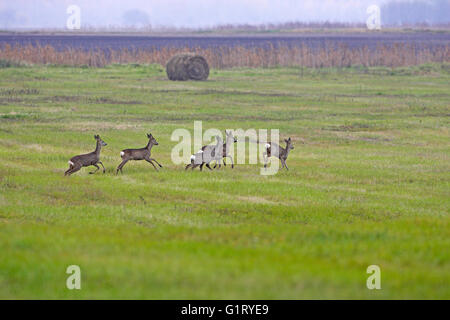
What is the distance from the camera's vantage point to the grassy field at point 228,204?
9.16m

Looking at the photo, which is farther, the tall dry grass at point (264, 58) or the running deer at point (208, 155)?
the tall dry grass at point (264, 58)

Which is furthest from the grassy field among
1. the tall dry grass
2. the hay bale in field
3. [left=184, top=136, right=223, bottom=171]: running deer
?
the tall dry grass

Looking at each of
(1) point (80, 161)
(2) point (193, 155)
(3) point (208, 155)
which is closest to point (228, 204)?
(3) point (208, 155)

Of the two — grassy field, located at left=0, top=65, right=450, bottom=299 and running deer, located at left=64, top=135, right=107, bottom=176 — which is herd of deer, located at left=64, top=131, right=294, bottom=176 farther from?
grassy field, located at left=0, top=65, right=450, bottom=299

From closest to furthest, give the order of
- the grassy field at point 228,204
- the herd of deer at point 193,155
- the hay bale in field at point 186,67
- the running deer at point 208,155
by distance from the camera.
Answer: the grassy field at point 228,204
the herd of deer at point 193,155
the running deer at point 208,155
the hay bale in field at point 186,67

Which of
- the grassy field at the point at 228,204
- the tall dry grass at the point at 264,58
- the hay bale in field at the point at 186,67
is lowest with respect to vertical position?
the grassy field at the point at 228,204

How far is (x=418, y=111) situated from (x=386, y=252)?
25.8 m

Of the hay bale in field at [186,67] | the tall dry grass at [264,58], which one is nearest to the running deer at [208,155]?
the hay bale in field at [186,67]

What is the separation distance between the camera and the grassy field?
30.0 feet

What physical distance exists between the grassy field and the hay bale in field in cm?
1185

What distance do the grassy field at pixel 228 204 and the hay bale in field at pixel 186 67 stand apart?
11.9 meters

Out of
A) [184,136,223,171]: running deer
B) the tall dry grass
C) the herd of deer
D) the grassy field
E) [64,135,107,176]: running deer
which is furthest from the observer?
the tall dry grass

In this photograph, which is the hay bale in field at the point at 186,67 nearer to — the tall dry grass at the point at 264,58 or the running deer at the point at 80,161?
the tall dry grass at the point at 264,58
